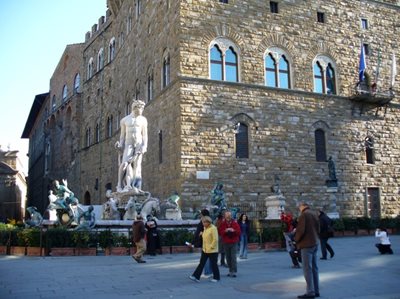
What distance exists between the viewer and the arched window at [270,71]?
21391 mm

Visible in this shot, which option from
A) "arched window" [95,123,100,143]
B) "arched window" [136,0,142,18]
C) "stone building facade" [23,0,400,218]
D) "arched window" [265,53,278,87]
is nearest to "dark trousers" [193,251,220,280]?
"stone building facade" [23,0,400,218]

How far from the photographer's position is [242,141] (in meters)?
20.2

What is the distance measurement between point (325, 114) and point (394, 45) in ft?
23.1

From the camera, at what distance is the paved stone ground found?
6.98 m

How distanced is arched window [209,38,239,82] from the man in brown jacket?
13791 millimetres

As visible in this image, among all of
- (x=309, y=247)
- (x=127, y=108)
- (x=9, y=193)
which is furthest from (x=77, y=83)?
(x=309, y=247)

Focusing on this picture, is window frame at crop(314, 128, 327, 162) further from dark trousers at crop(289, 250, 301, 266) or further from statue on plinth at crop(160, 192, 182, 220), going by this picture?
dark trousers at crop(289, 250, 301, 266)

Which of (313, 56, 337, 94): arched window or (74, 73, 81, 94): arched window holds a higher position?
(74, 73, 81, 94): arched window

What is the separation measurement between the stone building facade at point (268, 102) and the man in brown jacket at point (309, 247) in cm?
1163

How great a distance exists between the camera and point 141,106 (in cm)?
1590

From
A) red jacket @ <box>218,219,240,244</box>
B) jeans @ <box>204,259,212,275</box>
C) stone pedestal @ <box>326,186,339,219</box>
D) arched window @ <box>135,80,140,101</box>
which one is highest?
arched window @ <box>135,80,140,101</box>

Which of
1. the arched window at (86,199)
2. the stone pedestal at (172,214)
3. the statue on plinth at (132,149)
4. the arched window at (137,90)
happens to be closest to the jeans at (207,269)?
the stone pedestal at (172,214)

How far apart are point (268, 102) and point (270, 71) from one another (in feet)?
5.48

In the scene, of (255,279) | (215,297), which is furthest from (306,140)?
(215,297)
